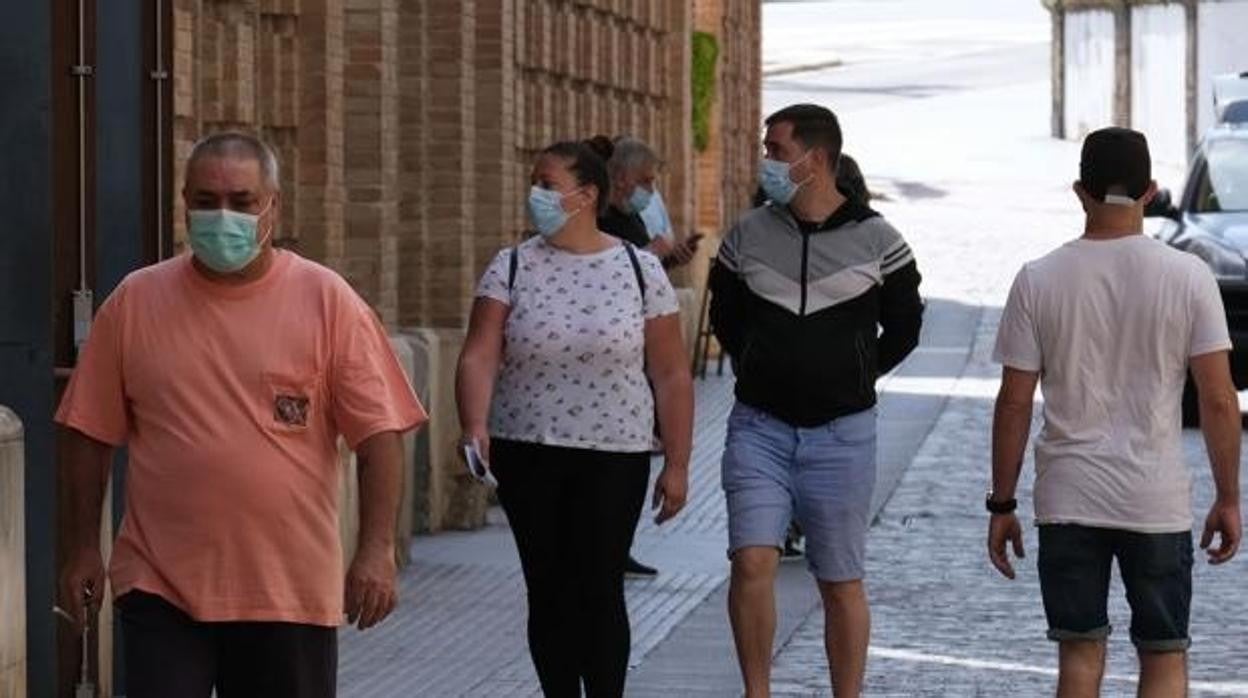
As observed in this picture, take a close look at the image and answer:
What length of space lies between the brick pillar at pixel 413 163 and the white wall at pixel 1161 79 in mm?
39045

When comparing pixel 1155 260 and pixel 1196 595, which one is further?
pixel 1196 595

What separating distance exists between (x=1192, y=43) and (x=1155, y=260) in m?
47.4

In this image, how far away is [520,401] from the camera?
1009cm

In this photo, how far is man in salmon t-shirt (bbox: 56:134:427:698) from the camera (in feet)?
24.1

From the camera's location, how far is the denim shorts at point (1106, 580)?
8.98 m

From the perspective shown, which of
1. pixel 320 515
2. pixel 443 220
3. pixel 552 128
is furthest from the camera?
pixel 552 128

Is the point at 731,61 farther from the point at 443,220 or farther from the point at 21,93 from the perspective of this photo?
the point at 21,93

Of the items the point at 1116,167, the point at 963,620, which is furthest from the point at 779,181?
the point at 963,620

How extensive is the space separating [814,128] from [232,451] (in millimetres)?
3480

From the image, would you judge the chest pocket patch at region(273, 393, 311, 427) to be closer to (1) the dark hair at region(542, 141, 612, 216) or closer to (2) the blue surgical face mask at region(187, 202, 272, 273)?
(2) the blue surgical face mask at region(187, 202, 272, 273)

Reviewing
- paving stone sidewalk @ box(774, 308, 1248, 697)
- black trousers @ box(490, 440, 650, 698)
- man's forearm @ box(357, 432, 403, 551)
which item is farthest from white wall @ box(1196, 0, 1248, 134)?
man's forearm @ box(357, 432, 403, 551)

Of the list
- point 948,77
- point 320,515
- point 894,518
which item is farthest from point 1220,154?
point 948,77

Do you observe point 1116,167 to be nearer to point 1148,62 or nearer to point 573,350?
point 573,350

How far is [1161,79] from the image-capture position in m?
57.0
